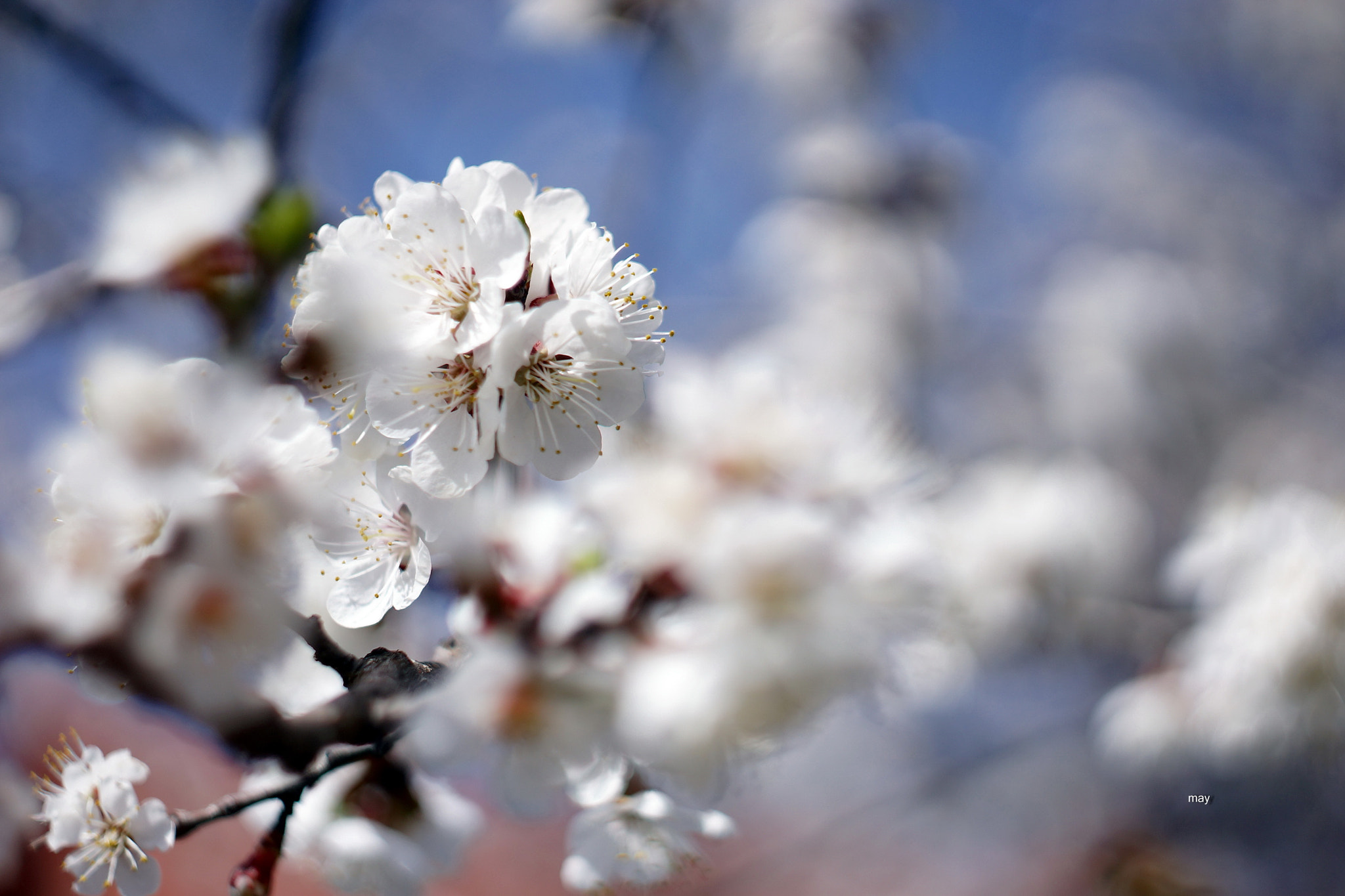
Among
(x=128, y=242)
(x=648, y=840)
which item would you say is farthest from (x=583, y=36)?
(x=648, y=840)

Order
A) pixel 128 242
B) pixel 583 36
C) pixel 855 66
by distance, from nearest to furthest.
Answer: pixel 128 242, pixel 583 36, pixel 855 66

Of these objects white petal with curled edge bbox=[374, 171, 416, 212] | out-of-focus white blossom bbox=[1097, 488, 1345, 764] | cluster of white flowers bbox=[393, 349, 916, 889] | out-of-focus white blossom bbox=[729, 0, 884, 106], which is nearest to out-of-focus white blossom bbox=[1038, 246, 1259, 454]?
out-of-focus white blossom bbox=[729, 0, 884, 106]

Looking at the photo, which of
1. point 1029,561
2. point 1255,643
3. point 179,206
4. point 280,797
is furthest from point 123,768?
point 1029,561

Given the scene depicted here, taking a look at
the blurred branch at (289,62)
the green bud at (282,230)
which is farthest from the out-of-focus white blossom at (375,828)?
the blurred branch at (289,62)

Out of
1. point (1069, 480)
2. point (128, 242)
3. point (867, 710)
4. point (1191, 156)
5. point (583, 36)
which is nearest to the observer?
point (867, 710)

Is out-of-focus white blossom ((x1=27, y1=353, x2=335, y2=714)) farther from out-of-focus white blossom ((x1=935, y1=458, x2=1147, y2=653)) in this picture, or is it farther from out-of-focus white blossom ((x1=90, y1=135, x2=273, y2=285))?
out-of-focus white blossom ((x1=935, y1=458, x2=1147, y2=653))

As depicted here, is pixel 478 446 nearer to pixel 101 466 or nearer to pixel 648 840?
pixel 101 466

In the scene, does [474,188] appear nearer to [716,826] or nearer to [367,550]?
[367,550]

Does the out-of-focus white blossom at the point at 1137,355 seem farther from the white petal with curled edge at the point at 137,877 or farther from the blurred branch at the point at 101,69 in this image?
the white petal with curled edge at the point at 137,877
